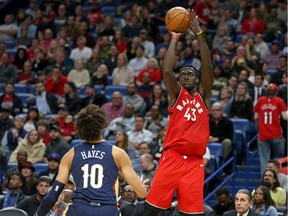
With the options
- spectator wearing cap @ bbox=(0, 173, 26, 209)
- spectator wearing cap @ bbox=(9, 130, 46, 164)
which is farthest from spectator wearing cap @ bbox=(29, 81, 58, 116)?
spectator wearing cap @ bbox=(0, 173, 26, 209)

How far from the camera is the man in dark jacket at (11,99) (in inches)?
732

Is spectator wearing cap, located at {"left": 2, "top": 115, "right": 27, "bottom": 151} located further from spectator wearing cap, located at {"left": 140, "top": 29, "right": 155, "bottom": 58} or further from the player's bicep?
→ the player's bicep

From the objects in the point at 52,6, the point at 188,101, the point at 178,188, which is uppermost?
the point at 52,6

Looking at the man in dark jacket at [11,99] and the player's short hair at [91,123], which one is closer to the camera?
the player's short hair at [91,123]

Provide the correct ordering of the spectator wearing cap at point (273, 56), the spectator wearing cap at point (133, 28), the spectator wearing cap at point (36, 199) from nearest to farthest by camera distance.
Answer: the spectator wearing cap at point (36, 199), the spectator wearing cap at point (273, 56), the spectator wearing cap at point (133, 28)

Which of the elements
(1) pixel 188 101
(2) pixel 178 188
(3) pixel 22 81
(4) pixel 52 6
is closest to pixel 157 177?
(2) pixel 178 188

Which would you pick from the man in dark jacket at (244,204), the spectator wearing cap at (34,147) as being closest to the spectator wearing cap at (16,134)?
the spectator wearing cap at (34,147)

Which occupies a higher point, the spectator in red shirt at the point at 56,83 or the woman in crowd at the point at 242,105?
the spectator in red shirt at the point at 56,83

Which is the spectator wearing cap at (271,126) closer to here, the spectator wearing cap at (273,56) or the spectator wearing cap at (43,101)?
the spectator wearing cap at (273,56)

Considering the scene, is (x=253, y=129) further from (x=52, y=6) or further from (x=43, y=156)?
(x=52, y=6)

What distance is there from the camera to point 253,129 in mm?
16641

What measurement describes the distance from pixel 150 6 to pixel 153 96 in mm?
4926

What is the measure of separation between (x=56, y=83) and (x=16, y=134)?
2371 mm

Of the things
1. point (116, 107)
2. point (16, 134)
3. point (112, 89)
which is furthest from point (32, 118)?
point (112, 89)
